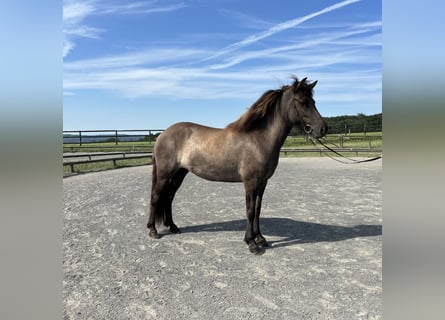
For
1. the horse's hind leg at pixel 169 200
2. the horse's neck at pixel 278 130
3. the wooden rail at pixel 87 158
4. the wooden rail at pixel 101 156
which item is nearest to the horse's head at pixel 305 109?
the horse's neck at pixel 278 130

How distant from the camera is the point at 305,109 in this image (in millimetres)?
3914

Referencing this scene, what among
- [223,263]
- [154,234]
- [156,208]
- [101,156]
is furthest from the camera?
[101,156]

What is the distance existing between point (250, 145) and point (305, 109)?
2.72ft

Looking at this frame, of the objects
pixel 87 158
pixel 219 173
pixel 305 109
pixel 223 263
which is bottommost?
pixel 223 263

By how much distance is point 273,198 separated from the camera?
7156mm

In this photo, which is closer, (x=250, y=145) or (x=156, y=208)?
(x=250, y=145)

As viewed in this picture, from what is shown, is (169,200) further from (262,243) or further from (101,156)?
(101,156)

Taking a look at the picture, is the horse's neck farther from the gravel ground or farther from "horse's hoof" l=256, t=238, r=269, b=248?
the gravel ground

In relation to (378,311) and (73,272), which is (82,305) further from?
(378,311)

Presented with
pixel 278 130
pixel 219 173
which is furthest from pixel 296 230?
pixel 278 130

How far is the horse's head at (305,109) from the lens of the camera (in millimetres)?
3854
